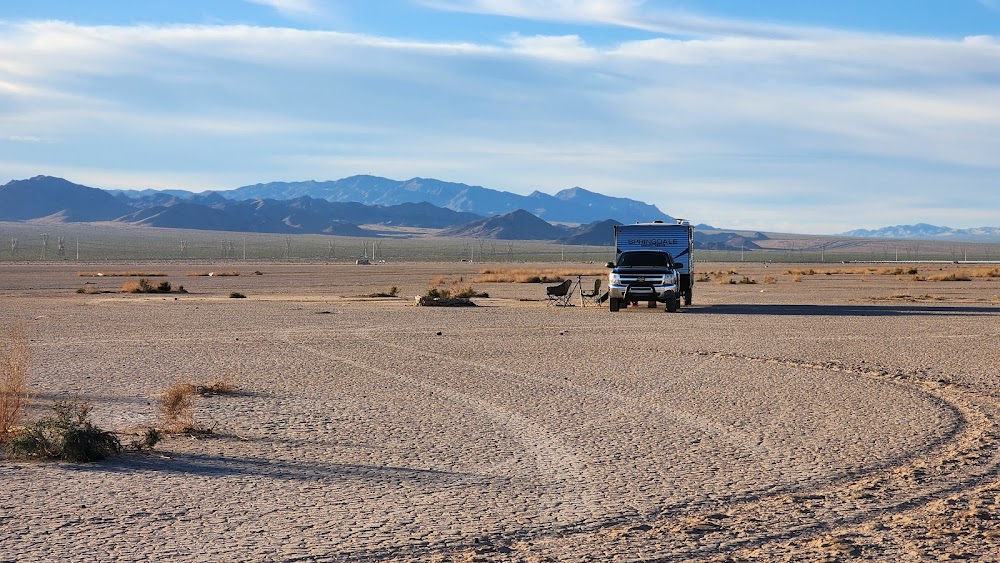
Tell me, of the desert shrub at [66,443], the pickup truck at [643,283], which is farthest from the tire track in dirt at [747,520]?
the pickup truck at [643,283]

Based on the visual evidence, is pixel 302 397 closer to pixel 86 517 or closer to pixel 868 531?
pixel 86 517

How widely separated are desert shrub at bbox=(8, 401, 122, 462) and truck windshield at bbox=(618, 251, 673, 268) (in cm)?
2359

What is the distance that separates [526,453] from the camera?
10.5 m

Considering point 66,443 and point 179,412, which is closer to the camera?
point 66,443

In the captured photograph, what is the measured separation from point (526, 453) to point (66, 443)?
13.4ft

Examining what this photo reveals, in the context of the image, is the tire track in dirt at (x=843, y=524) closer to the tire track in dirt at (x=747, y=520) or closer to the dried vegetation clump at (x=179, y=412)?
the tire track in dirt at (x=747, y=520)

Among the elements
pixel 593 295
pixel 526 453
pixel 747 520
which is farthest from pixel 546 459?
pixel 593 295

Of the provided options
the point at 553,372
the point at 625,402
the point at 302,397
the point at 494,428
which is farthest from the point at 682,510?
the point at 553,372

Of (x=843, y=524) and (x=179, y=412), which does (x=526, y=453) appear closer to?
(x=843, y=524)

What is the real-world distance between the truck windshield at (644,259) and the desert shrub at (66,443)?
23.6 meters

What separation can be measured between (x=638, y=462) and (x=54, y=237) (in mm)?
201355

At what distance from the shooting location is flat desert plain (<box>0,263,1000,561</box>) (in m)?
7.40

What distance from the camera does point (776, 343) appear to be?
71.7 ft

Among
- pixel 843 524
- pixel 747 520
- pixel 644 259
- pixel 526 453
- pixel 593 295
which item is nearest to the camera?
pixel 843 524
